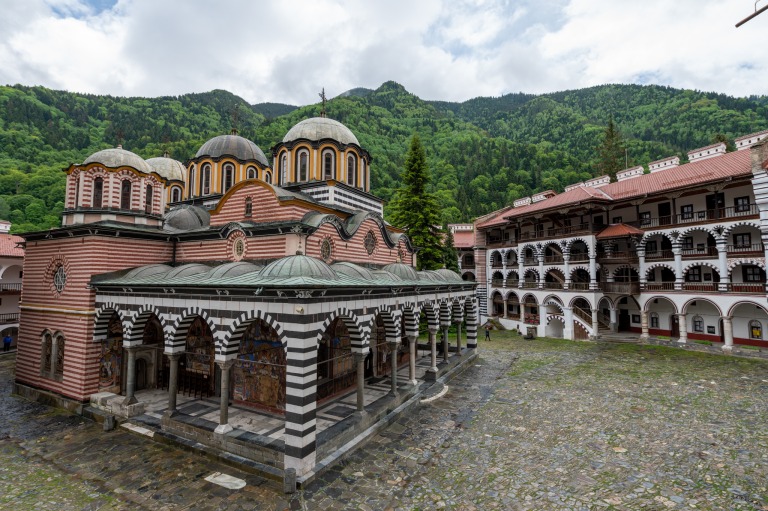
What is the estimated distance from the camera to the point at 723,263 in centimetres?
2312

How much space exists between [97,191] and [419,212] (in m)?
18.9

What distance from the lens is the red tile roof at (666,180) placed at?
75.7 ft

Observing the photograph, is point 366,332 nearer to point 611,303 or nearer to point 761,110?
point 611,303

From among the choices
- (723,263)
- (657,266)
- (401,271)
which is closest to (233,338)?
(401,271)

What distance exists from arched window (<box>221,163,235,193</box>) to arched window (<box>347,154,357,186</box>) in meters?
6.43

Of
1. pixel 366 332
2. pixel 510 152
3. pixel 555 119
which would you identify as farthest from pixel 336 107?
pixel 366 332

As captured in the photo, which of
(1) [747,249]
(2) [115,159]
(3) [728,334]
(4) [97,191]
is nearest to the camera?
(4) [97,191]

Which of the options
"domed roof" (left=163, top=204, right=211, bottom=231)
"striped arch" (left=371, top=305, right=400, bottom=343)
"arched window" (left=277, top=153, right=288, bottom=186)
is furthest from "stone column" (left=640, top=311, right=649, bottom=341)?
"domed roof" (left=163, top=204, right=211, bottom=231)

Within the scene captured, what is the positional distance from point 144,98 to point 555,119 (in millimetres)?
107663

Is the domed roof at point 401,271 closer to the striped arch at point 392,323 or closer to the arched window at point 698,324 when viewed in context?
the striped arch at point 392,323

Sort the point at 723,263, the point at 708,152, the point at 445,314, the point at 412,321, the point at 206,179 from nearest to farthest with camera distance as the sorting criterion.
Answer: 1. the point at 412,321
2. the point at 445,314
3. the point at 206,179
4. the point at 723,263
5. the point at 708,152

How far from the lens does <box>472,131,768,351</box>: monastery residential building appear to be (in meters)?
22.9

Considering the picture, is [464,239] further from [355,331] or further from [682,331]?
[355,331]

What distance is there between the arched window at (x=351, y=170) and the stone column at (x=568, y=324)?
19.4m
